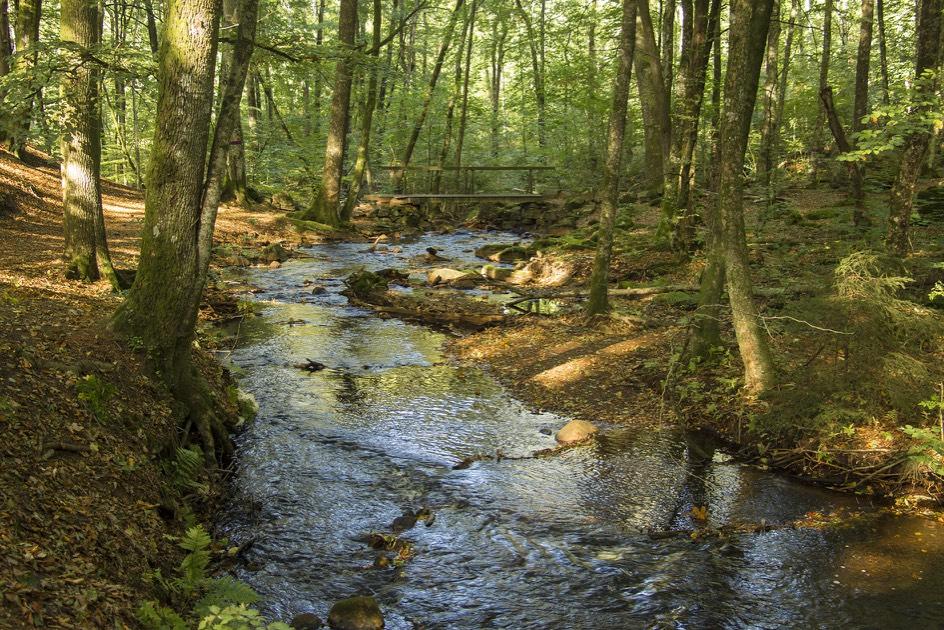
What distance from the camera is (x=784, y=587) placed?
194 inches

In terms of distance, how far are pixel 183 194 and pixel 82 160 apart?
12.6ft

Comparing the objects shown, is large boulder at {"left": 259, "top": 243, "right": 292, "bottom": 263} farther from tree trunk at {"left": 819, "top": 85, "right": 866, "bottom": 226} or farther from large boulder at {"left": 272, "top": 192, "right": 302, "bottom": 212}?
tree trunk at {"left": 819, "top": 85, "right": 866, "bottom": 226}

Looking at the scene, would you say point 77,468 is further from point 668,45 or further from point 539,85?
point 539,85

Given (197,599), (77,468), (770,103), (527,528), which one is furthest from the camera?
(770,103)

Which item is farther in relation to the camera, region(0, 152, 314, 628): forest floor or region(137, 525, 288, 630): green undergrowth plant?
region(137, 525, 288, 630): green undergrowth plant

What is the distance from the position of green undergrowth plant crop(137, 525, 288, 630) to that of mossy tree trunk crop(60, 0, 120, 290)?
5901mm

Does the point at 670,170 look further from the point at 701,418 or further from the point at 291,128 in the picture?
the point at 291,128

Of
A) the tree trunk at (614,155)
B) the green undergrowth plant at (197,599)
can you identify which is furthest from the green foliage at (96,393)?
the tree trunk at (614,155)

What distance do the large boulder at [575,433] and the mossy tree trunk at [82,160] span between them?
638 cm

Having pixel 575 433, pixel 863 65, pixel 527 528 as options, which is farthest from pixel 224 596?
pixel 863 65

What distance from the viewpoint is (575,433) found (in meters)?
7.78

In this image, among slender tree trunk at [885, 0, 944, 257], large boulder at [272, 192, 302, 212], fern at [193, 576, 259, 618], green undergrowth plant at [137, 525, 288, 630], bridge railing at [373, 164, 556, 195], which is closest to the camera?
green undergrowth plant at [137, 525, 288, 630]

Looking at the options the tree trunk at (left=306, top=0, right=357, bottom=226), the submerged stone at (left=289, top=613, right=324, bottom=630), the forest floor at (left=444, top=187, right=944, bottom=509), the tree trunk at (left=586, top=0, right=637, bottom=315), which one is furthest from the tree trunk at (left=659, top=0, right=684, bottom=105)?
the submerged stone at (left=289, top=613, right=324, bottom=630)

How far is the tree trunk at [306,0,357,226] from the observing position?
803 inches
